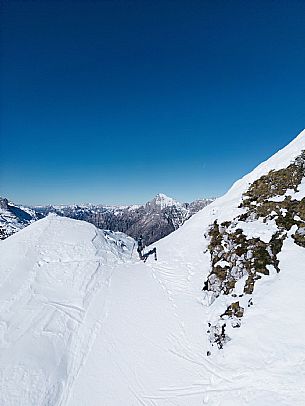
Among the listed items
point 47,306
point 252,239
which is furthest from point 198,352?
point 47,306

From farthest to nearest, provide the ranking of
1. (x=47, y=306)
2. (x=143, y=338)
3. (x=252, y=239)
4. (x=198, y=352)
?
(x=47, y=306) < (x=252, y=239) < (x=143, y=338) < (x=198, y=352)

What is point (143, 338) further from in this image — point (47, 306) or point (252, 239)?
point (252, 239)

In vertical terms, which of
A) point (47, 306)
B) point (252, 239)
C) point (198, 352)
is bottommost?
point (198, 352)

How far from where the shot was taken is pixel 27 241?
39250 millimetres

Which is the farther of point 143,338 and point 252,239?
point 252,239

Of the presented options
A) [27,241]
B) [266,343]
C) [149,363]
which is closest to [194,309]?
[149,363]

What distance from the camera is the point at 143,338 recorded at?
20984 mm

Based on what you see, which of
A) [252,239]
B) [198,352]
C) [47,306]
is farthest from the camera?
[47,306]

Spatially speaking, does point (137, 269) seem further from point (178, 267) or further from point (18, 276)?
point (18, 276)

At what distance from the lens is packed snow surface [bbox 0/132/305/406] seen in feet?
49.2

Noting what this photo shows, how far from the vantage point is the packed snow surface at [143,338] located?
15005mm

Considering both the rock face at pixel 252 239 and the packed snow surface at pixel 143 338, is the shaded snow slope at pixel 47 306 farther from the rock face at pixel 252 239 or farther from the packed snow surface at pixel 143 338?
the rock face at pixel 252 239

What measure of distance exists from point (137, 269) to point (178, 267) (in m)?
5.58

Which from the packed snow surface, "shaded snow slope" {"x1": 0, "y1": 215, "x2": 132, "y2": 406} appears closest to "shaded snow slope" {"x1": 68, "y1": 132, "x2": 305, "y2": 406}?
the packed snow surface
